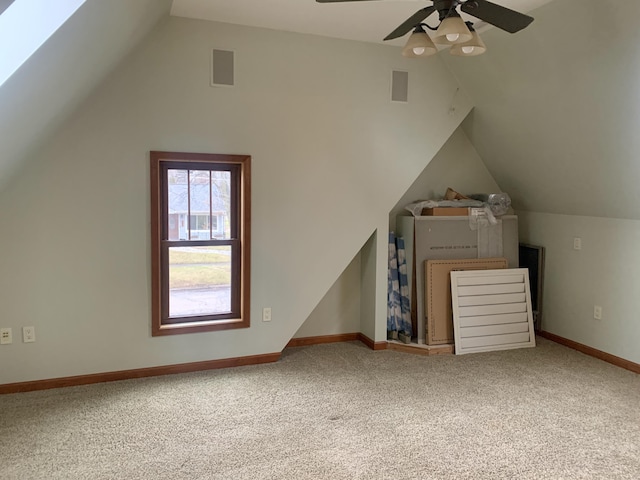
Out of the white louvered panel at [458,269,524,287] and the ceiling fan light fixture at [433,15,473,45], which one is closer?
the ceiling fan light fixture at [433,15,473,45]

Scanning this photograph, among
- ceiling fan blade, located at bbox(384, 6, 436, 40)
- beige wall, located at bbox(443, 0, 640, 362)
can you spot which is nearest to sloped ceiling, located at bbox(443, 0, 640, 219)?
beige wall, located at bbox(443, 0, 640, 362)

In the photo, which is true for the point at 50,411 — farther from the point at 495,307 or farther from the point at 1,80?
the point at 495,307

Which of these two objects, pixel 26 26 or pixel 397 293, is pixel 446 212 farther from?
pixel 26 26

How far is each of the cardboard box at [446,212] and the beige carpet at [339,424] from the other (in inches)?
54.6

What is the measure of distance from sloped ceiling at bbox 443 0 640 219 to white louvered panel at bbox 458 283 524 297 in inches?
34.2

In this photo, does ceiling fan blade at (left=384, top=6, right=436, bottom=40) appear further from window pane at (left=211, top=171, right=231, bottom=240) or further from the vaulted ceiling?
window pane at (left=211, top=171, right=231, bottom=240)

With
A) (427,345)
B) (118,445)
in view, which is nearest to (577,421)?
(427,345)

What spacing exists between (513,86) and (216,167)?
2.50 metres

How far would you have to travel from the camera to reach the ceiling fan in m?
2.08

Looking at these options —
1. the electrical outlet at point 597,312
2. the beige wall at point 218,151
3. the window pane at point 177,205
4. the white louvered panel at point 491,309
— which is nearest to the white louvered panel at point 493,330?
the white louvered panel at point 491,309

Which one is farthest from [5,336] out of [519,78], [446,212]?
[519,78]

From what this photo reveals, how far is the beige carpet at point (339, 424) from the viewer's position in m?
2.51

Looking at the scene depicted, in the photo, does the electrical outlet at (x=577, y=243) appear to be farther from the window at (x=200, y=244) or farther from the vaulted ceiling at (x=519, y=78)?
the window at (x=200, y=244)

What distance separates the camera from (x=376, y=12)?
3291mm
